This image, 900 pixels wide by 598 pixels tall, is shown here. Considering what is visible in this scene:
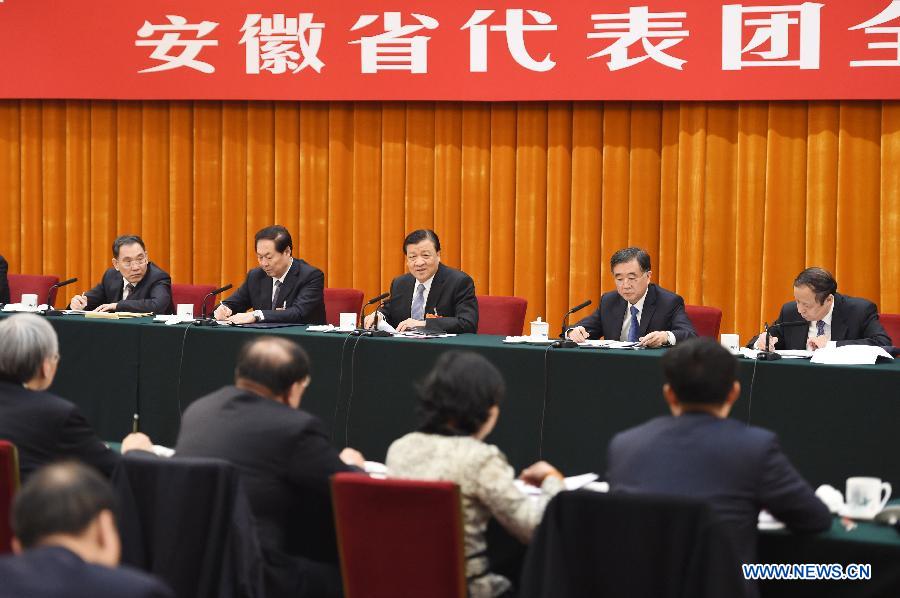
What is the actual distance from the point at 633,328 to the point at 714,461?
9.39 feet

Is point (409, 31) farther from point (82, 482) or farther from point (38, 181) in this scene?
point (82, 482)

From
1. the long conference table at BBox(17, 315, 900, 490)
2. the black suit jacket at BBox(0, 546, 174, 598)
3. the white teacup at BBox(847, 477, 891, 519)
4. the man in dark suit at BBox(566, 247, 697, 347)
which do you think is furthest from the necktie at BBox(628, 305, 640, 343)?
the black suit jacket at BBox(0, 546, 174, 598)

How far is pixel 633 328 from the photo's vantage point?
202 inches

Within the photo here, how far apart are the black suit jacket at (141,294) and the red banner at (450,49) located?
151 centimetres

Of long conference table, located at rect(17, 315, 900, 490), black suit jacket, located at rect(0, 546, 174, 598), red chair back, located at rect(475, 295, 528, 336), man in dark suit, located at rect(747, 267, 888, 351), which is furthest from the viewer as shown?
red chair back, located at rect(475, 295, 528, 336)

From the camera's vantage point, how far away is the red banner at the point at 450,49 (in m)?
5.98

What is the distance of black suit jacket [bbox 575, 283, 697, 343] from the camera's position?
4992mm

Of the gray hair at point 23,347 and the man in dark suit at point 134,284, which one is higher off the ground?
the man in dark suit at point 134,284

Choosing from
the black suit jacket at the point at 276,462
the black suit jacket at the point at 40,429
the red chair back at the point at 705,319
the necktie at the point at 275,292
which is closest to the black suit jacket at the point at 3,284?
the necktie at the point at 275,292

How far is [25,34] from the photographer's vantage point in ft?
25.0

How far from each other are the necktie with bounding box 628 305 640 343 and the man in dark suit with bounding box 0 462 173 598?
3.71m

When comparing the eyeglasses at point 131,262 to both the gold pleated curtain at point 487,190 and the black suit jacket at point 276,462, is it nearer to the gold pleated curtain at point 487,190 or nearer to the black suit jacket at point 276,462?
the gold pleated curtain at point 487,190

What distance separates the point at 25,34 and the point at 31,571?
6.79 meters

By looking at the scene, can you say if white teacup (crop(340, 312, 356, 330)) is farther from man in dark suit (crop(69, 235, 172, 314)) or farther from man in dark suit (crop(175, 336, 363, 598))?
man in dark suit (crop(175, 336, 363, 598))
